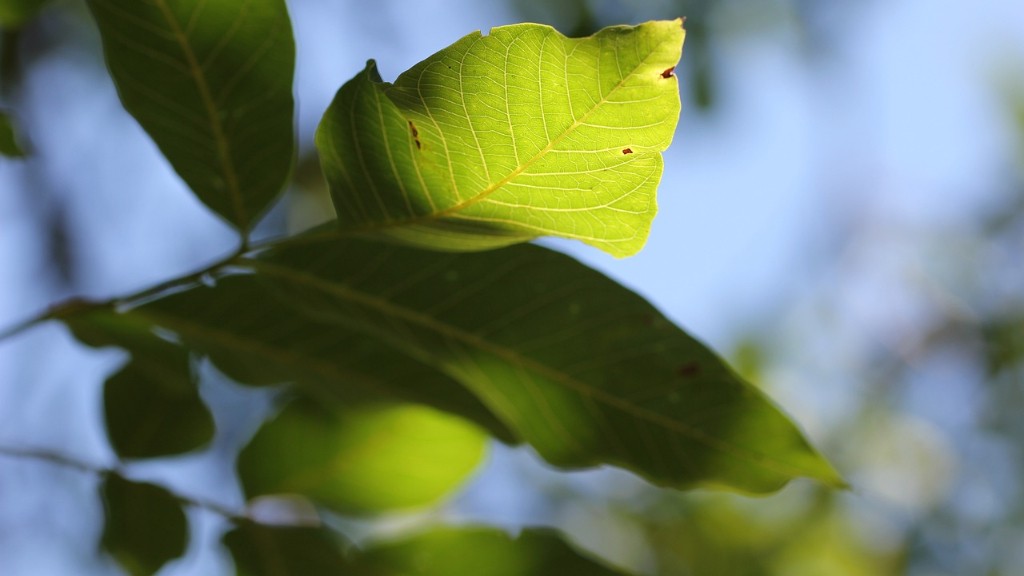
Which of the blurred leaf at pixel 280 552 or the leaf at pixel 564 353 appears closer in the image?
the leaf at pixel 564 353

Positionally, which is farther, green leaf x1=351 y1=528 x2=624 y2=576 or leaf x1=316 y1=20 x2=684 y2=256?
green leaf x1=351 y1=528 x2=624 y2=576

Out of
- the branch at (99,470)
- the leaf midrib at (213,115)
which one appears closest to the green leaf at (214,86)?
the leaf midrib at (213,115)

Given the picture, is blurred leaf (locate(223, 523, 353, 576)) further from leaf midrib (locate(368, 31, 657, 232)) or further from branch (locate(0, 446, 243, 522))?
leaf midrib (locate(368, 31, 657, 232))

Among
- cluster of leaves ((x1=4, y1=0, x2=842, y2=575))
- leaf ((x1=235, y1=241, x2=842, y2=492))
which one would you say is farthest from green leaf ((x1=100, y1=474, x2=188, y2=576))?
leaf ((x1=235, y1=241, x2=842, y2=492))

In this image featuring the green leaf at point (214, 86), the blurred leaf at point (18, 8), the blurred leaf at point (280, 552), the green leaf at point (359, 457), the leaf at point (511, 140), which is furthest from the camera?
the green leaf at point (359, 457)

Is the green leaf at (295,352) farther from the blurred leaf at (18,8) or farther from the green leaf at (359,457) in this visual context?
the blurred leaf at (18,8)

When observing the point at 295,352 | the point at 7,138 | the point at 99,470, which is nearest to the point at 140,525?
the point at 99,470

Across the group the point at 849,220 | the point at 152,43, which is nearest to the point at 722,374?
the point at 152,43
